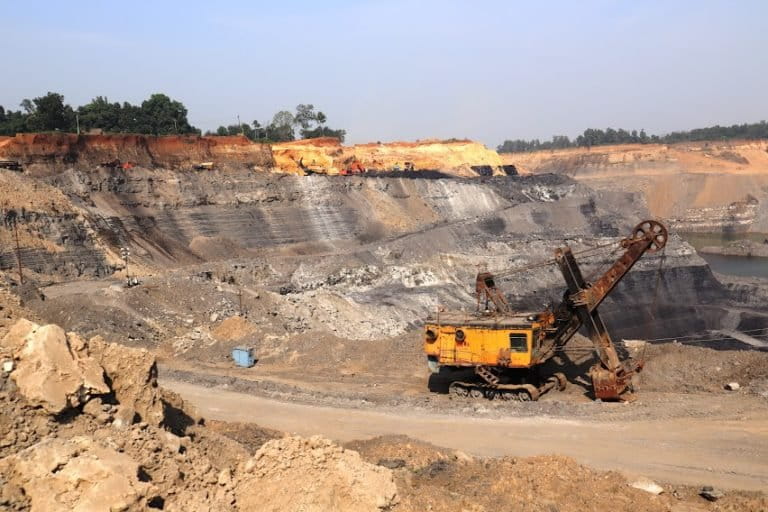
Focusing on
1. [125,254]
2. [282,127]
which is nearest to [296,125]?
[282,127]

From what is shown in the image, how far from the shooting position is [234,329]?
21.6 metres

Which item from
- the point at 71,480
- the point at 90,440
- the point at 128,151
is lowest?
the point at 71,480

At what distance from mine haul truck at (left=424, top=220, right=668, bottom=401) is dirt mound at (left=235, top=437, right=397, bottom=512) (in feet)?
27.5

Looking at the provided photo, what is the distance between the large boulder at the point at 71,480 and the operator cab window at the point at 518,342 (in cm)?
1028

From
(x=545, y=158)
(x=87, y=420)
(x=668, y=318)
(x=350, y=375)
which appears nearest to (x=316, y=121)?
(x=545, y=158)

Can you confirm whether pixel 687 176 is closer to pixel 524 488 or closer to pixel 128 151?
pixel 128 151

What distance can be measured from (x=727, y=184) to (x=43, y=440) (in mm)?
75620

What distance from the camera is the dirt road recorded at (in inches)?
453

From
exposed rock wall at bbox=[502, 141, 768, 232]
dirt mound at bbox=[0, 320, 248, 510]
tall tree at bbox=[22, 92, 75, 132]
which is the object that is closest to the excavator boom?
dirt mound at bbox=[0, 320, 248, 510]

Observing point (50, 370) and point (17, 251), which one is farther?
point (17, 251)

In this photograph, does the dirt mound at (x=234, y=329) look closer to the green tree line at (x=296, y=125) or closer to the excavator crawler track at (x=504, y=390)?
the excavator crawler track at (x=504, y=390)

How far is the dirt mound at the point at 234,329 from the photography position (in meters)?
21.4

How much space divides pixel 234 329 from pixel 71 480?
1582cm

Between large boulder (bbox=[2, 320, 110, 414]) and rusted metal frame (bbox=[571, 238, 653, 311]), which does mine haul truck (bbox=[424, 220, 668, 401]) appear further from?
large boulder (bbox=[2, 320, 110, 414])
